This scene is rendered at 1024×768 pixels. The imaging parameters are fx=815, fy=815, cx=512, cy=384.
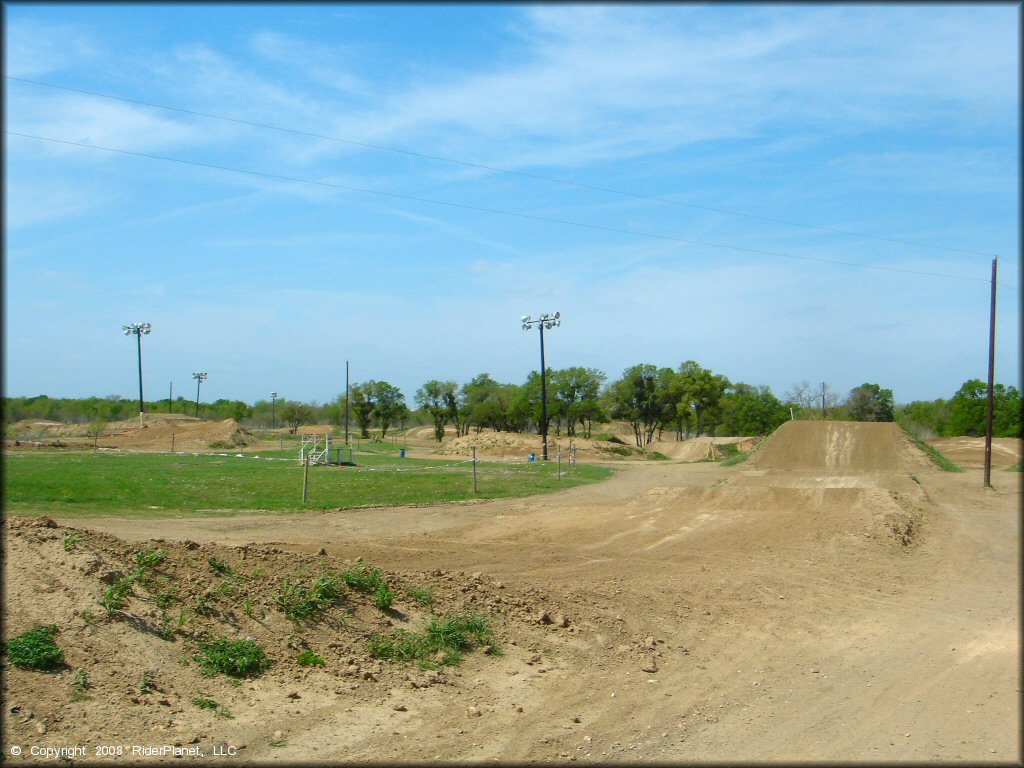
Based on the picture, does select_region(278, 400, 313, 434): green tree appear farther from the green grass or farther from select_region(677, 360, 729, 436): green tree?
the green grass

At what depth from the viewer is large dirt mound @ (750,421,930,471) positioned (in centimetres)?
3772

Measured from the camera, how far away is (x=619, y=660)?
948 centimetres

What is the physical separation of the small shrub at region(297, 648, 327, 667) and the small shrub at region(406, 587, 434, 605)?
1922mm

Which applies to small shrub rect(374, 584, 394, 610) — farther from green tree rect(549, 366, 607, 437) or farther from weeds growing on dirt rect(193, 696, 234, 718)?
green tree rect(549, 366, 607, 437)

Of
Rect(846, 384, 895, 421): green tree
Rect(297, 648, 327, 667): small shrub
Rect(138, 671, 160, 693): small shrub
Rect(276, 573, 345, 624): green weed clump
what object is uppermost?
Rect(846, 384, 895, 421): green tree

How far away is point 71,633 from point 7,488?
1861 cm

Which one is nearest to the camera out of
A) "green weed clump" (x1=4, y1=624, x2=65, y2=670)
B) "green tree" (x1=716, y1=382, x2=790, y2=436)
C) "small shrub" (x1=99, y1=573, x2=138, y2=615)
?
"green weed clump" (x1=4, y1=624, x2=65, y2=670)

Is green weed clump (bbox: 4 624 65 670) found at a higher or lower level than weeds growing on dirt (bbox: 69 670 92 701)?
higher

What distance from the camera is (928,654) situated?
9625mm

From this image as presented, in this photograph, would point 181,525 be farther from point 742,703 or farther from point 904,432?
point 904,432

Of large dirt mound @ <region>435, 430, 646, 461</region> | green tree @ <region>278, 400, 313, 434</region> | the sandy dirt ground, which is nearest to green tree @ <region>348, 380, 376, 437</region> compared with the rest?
green tree @ <region>278, 400, 313, 434</region>

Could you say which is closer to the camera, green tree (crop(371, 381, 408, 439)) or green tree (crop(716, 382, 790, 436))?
green tree (crop(716, 382, 790, 436))

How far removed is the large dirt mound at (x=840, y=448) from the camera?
3772cm

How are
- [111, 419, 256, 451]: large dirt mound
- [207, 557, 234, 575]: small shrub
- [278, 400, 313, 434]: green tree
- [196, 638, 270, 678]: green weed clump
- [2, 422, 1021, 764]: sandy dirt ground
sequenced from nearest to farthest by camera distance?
[2, 422, 1021, 764]: sandy dirt ground, [196, 638, 270, 678]: green weed clump, [207, 557, 234, 575]: small shrub, [111, 419, 256, 451]: large dirt mound, [278, 400, 313, 434]: green tree
